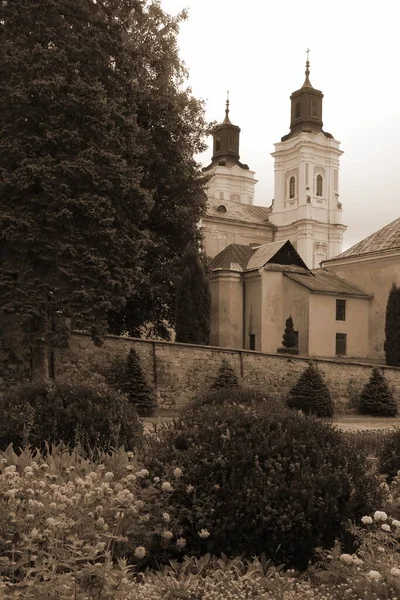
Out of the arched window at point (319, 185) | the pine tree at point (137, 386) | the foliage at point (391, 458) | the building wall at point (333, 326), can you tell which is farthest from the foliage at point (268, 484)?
the arched window at point (319, 185)

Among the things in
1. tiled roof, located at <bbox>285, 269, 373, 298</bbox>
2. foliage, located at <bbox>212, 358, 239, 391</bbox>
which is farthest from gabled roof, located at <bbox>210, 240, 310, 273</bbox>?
foliage, located at <bbox>212, 358, 239, 391</bbox>

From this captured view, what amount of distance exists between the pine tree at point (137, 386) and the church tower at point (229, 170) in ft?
170

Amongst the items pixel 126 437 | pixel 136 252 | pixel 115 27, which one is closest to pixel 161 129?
pixel 115 27

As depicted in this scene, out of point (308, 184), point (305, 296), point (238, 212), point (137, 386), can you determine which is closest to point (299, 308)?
point (305, 296)

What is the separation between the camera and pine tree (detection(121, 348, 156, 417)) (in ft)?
64.4

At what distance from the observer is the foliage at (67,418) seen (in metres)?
8.06

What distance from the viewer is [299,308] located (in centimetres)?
3039

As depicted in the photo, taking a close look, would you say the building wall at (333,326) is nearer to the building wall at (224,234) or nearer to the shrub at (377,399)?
the shrub at (377,399)

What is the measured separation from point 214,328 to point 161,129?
39.1ft

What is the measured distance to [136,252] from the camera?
17.8m

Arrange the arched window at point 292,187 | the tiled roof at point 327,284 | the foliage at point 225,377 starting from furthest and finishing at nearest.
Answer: the arched window at point 292,187, the tiled roof at point 327,284, the foliage at point 225,377

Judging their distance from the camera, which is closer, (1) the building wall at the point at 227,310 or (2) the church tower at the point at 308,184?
(1) the building wall at the point at 227,310

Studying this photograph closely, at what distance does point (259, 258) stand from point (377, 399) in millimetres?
10532

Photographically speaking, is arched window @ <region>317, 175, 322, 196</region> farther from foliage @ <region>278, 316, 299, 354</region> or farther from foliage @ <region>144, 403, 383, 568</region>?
foliage @ <region>144, 403, 383, 568</region>
